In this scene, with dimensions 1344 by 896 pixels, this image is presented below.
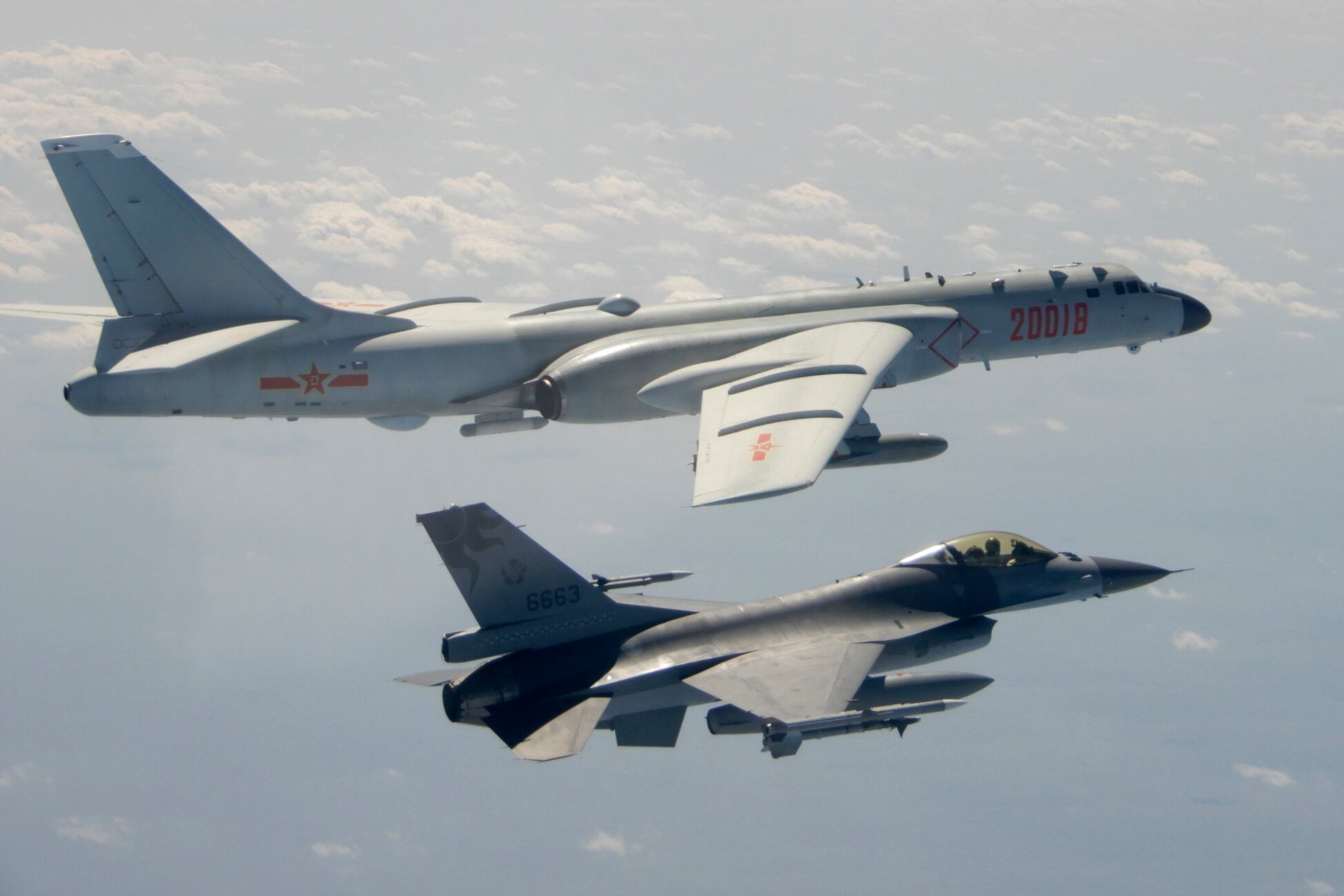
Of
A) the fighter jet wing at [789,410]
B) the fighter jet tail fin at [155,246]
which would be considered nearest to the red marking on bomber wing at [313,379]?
the fighter jet tail fin at [155,246]

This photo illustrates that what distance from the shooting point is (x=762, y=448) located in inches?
1141

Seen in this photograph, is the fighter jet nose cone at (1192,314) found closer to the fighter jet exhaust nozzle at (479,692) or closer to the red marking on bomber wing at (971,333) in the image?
the red marking on bomber wing at (971,333)

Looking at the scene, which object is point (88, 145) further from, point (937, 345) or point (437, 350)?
point (937, 345)

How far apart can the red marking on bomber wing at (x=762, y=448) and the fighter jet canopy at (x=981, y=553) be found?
654 cm

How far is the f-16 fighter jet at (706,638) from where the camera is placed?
99.1 ft

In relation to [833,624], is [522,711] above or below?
below

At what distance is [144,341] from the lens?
111ft

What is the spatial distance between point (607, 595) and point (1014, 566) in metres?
10.3

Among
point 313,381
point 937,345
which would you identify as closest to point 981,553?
point 937,345

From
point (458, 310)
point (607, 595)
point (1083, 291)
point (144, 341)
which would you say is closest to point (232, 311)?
point (144, 341)

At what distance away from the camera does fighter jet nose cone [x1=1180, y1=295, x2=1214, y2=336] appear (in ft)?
142

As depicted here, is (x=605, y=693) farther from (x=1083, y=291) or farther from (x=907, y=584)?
(x=1083, y=291)

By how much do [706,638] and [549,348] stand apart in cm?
934

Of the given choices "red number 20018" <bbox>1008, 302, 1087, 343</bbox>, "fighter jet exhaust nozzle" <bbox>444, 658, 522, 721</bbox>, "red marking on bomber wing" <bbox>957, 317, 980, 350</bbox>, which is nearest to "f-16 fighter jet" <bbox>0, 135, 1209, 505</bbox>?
"red marking on bomber wing" <bbox>957, 317, 980, 350</bbox>
